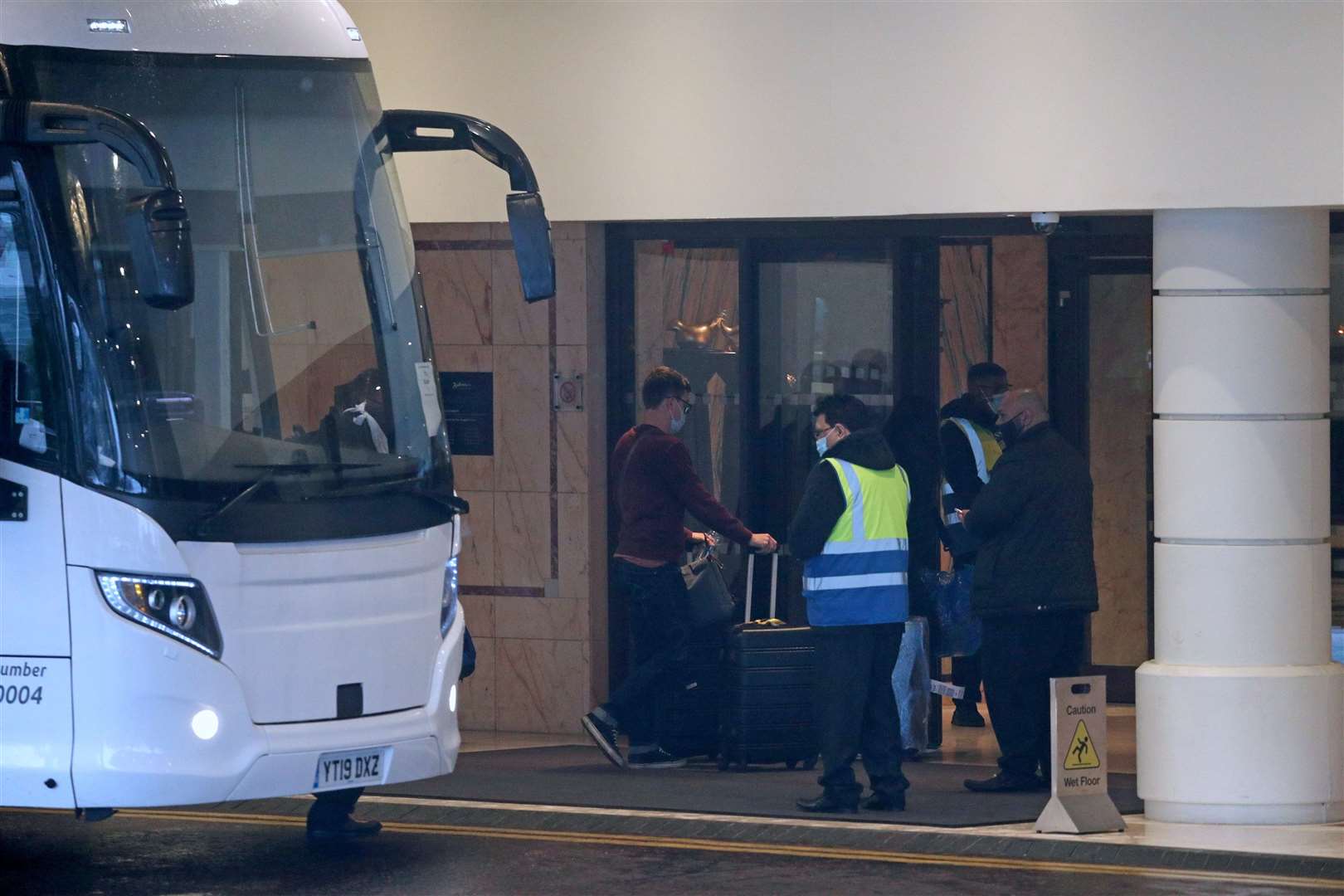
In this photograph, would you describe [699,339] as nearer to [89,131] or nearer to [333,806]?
[333,806]

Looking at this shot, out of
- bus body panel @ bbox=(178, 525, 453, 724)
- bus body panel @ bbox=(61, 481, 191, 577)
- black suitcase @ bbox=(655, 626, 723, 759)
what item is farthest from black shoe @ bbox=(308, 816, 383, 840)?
bus body panel @ bbox=(61, 481, 191, 577)

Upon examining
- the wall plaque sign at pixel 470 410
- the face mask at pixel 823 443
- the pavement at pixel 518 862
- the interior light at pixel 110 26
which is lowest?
the pavement at pixel 518 862

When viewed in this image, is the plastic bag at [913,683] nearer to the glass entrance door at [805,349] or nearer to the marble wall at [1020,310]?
the glass entrance door at [805,349]

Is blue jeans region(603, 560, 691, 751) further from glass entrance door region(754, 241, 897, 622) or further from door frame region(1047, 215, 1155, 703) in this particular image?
door frame region(1047, 215, 1155, 703)

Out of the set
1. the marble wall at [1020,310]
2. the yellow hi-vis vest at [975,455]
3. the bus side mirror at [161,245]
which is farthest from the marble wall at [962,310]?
the bus side mirror at [161,245]

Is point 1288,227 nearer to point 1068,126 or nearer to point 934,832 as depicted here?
point 1068,126

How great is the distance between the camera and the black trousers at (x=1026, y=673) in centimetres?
1173

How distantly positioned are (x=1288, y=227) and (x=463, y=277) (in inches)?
201

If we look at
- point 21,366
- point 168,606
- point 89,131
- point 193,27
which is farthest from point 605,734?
point 89,131

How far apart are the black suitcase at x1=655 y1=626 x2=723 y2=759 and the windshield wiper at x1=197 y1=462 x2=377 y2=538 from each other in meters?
3.93

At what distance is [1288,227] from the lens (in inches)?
430

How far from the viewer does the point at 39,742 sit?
845cm

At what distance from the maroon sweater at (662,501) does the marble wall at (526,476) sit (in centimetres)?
115

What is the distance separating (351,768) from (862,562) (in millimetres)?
3016
